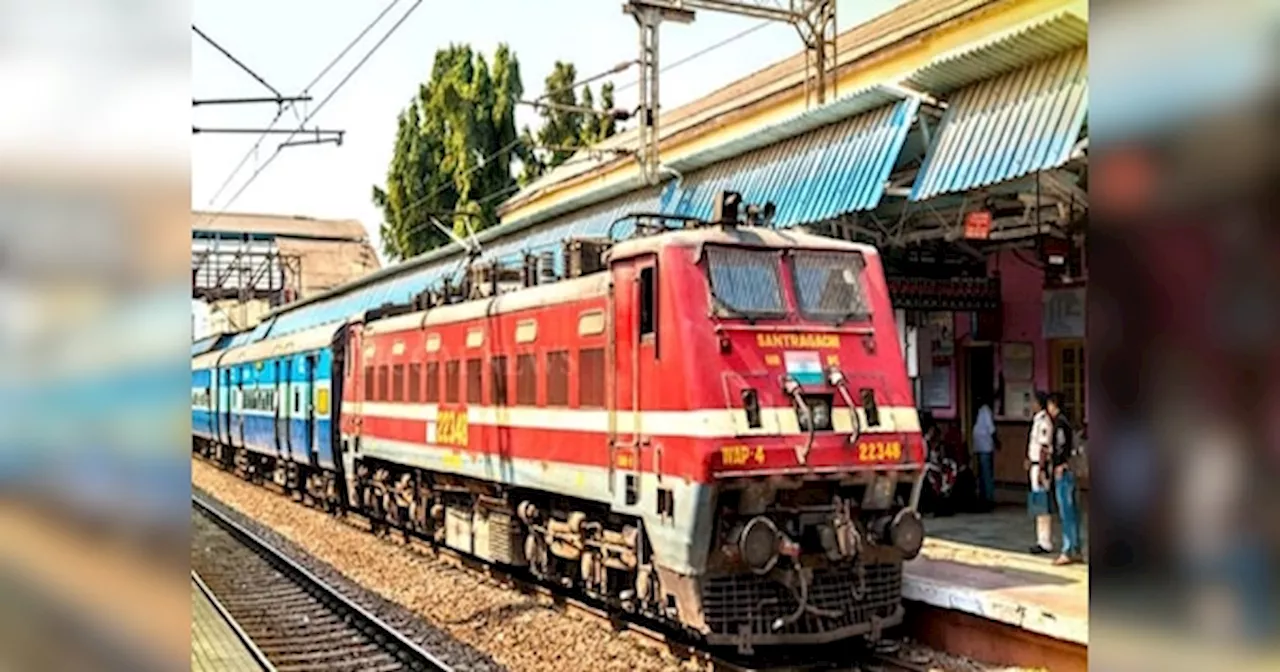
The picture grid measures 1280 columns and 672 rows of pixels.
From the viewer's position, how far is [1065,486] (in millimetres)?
10711

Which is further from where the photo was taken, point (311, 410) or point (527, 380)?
point (311, 410)

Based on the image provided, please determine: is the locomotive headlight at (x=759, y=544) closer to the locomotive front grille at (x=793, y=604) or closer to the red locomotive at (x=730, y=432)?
the red locomotive at (x=730, y=432)

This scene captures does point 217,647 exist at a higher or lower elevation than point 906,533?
lower

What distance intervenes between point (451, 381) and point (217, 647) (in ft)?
13.6

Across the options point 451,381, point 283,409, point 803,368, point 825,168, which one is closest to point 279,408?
point 283,409

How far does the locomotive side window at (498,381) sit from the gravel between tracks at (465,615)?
82.2 inches

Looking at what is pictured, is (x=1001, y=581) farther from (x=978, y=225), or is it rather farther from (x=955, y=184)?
(x=955, y=184)

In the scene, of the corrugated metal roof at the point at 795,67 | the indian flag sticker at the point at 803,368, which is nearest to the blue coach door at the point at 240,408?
the corrugated metal roof at the point at 795,67

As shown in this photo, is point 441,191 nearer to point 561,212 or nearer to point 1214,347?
point 561,212

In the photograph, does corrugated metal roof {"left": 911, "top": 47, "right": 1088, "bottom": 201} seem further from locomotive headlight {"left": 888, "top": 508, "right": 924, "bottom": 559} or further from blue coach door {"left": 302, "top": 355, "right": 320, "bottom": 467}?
blue coach door {"left": 302, "top": 355, "right": 320, "bottom": 467}

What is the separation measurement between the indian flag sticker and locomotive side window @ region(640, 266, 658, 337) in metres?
1.07

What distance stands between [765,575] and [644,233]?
3486mm

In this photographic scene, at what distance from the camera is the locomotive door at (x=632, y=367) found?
8.89 m

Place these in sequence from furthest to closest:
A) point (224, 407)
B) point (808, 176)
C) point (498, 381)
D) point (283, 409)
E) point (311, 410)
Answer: point (224, 407)
point (283, 409)
point (311, 410)
point (808, 176)
point (498, 381)
